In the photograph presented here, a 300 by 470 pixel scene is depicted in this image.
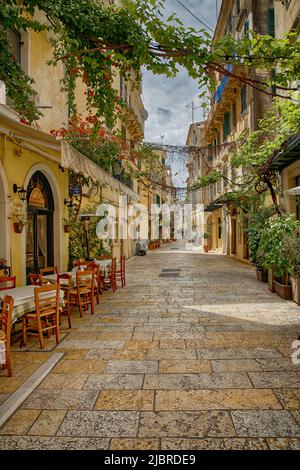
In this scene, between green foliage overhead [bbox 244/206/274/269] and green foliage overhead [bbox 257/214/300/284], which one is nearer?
green foliage overhead [bbox 257/214/300/284]

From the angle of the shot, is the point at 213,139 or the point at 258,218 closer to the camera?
the point at 258,218

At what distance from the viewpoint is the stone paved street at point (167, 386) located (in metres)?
2.83

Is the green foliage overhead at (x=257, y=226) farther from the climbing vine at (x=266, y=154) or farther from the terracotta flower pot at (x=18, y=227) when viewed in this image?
the terracotta flower pot at (x=18, y=227)

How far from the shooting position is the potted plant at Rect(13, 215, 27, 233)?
7602 millimetres

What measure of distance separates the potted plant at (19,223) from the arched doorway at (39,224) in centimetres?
100

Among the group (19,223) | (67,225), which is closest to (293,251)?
(19,223)

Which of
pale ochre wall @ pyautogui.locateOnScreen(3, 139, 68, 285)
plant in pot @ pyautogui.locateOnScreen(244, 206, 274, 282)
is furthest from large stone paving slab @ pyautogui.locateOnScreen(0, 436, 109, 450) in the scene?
plant in pot @ pyautogui.locateOnScreen(244, 206, 274, 282)

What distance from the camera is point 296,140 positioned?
7.14m

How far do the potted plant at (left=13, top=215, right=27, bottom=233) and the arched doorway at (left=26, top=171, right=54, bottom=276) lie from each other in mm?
999

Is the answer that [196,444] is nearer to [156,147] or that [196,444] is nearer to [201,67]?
[201,67]

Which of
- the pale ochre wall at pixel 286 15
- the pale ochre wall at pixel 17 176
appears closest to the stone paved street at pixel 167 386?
the pale ochre wall at pixel 17 176

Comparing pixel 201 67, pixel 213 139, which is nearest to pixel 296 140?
pixel 201 67

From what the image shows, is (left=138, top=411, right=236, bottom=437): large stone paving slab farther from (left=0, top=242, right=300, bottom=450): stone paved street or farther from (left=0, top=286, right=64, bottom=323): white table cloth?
(left=0, top=286, right=64, bottom=323): white table cloth

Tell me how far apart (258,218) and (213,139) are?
1843 centimetres
